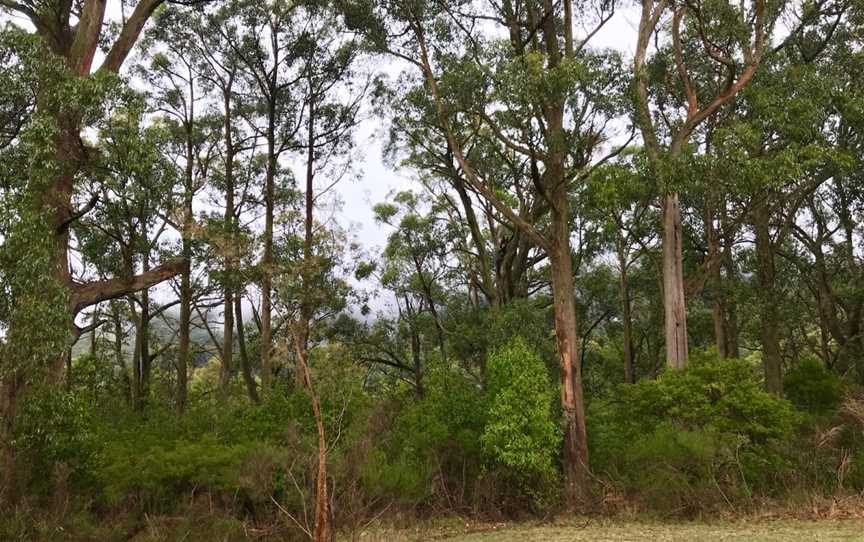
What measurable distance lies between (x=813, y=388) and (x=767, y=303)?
2.17m

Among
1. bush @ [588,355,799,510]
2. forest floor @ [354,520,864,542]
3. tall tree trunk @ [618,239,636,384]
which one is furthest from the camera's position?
tall tree trunk @ [618,239,636,384]

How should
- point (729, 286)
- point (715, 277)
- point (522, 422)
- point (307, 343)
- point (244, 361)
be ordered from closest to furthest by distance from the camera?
point (522, 422) → point (307, 343) → point (729, 286) → point (715, 277) → point (244, 361)

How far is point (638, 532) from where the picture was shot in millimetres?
9062

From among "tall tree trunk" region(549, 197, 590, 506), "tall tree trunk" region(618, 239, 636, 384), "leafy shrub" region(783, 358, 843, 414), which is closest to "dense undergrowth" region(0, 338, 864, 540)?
"tall tree trunk" region(549, 197, 590, 506)

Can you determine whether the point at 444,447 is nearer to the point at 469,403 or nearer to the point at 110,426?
the point at 469,403

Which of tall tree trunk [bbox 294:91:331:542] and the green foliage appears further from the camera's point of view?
the green foliage

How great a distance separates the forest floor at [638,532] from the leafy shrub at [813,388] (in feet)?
19.6

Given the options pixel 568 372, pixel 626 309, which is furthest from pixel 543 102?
pixel 626 309

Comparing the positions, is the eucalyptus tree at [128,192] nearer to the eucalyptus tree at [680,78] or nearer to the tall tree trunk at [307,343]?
the tall tree trunk at [307,343]

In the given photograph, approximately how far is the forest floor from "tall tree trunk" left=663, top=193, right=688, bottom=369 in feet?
11.8

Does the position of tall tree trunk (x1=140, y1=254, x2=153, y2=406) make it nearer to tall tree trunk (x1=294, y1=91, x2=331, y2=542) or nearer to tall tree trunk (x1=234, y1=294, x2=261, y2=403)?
tall tree trunk (x1=234, y1=294, x2=261, y2=403)

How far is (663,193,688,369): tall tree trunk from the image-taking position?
12492 millimetres

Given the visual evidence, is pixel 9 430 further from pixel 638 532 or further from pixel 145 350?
pixel 145 350

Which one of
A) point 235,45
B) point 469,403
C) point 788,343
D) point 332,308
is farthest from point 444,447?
point 788,343
